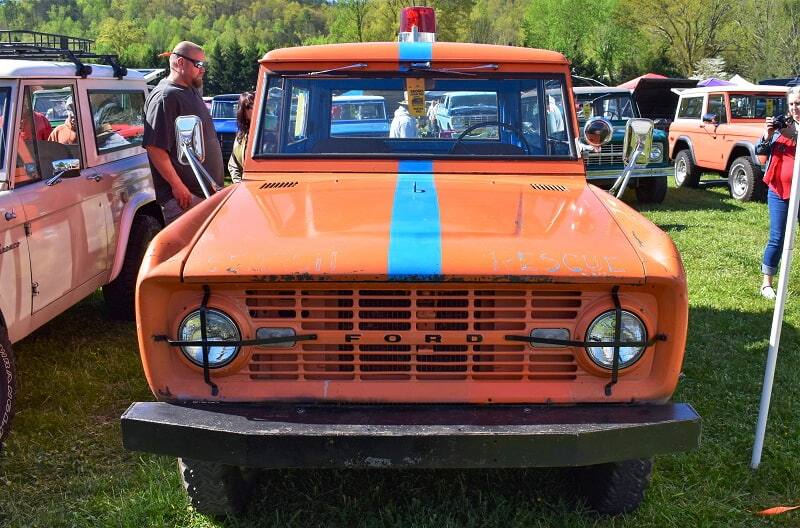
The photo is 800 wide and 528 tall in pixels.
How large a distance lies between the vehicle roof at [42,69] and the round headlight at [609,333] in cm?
319

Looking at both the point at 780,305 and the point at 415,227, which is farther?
the point at 780,305

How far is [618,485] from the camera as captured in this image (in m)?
2.72

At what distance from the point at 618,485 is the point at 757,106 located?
10459 mm

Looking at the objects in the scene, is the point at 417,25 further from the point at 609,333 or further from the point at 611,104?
the point at 611,104

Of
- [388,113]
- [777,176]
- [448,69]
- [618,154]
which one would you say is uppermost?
[448,69]

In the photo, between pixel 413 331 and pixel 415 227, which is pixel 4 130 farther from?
pixel 413 331

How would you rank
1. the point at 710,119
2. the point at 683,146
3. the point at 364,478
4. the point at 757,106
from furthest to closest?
the point at 683,146 → the point at 710,119 → the point at 757,106 → the point at 364,478

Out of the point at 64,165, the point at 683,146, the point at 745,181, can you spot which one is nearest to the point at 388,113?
the point at 64,165

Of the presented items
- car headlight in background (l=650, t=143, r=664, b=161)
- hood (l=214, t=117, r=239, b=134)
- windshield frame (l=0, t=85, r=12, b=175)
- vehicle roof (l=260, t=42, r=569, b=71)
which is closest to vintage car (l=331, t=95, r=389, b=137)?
vehicle roof (l=260, t=42, r=569, b=71)

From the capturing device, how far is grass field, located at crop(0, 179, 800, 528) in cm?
286

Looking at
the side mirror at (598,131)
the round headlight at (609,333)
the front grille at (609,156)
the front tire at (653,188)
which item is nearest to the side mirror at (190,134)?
the side mirror at (598,131)

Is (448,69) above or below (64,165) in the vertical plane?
above

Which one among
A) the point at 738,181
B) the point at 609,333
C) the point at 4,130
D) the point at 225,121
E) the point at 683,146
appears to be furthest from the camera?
the point at 225,121

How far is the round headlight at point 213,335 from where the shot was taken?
232cm
